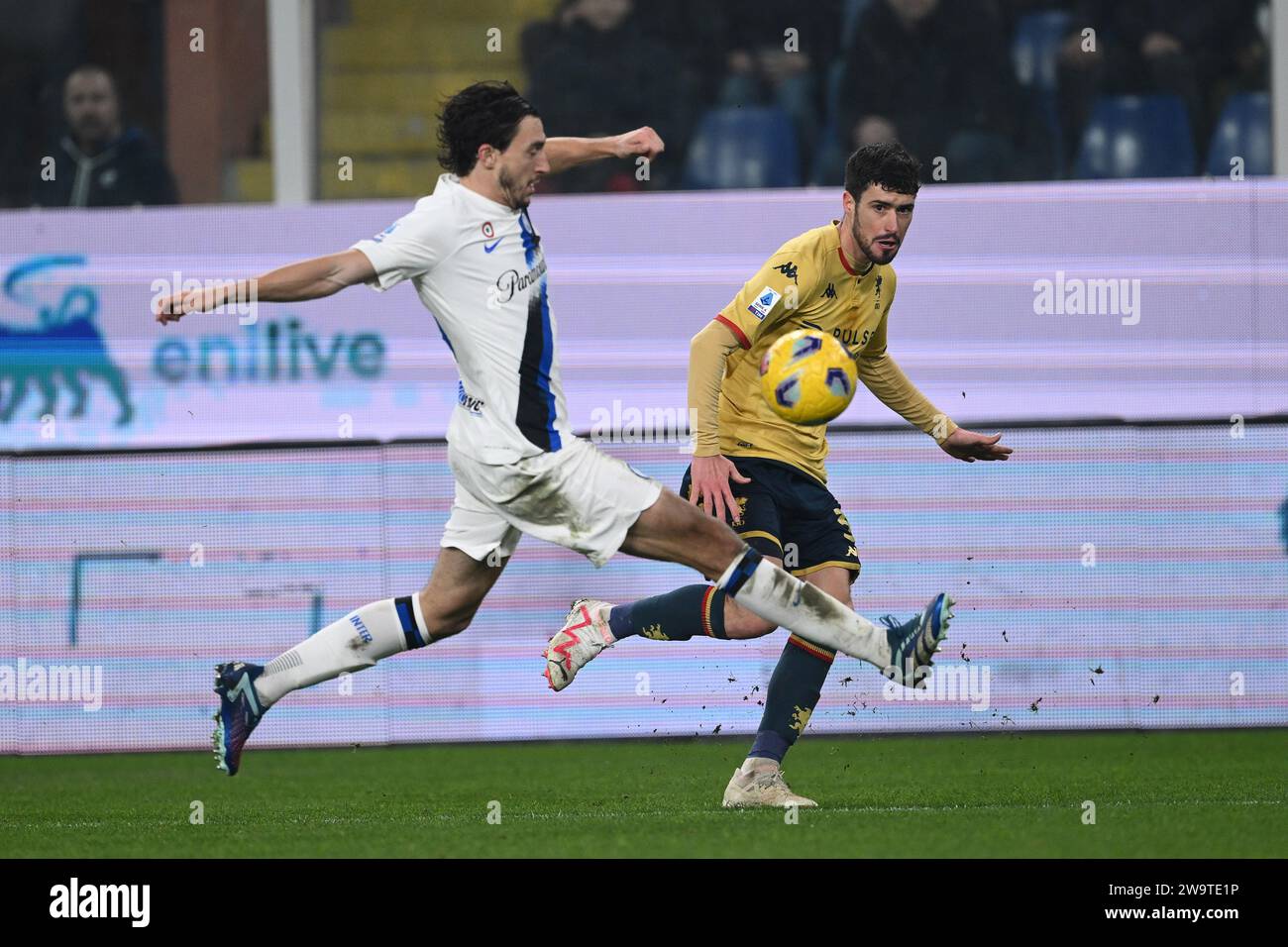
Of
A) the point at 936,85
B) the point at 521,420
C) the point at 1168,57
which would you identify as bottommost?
the point at 521,420

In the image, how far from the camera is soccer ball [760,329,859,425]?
18.0 feet

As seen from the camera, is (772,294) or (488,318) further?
(772,294)

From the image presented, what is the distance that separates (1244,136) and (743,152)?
2815mm

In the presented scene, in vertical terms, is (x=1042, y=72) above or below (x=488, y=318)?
above

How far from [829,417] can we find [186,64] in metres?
6.78

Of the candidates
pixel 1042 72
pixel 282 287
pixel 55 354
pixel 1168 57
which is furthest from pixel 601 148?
pixel 1168 57

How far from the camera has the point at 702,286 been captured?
9945 mm

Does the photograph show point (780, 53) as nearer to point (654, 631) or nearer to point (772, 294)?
point (772, 294)

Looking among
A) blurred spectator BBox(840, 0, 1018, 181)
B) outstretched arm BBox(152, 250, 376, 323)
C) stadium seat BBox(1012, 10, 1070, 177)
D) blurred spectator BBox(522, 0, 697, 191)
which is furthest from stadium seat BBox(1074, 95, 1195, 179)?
outstretched arm BBox(152, 250, 376, 323)

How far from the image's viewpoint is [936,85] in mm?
10633

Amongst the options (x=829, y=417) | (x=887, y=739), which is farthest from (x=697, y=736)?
(x=829, y=417)

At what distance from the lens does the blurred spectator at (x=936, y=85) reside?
415 inches

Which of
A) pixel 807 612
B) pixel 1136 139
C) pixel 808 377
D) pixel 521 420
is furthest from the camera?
pixel 1136 139

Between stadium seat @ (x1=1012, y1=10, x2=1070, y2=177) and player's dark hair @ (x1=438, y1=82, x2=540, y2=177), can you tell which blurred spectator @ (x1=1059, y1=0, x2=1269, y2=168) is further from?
player's dark hair @ (x1=438, y1=82, x2=540, y2=177)
